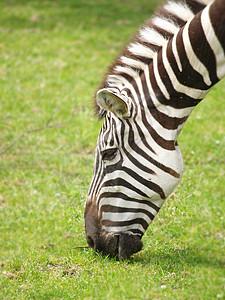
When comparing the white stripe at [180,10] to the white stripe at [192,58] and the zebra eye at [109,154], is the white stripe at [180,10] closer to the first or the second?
the white stripe at [192,58]

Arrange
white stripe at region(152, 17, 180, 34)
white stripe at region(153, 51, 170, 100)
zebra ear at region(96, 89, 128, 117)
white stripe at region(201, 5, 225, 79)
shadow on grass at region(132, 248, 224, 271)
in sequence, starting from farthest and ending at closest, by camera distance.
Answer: shadow on grass at region(132, 248, 224, 271), white stripe at region(152, 17, 180, 34), white stripe at region(153, 51, 170, 100), zebra ear at region(96, 89, 128, 117), white stripe at region(201, 5, 225, 79)

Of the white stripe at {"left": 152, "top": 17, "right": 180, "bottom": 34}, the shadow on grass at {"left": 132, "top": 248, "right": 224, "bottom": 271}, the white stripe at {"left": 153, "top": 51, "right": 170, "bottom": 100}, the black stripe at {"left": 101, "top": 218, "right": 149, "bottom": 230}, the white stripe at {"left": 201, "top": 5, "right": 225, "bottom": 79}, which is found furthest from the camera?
the shadow on grass at {"left": 132, "top": 248, "right": 224, "bottom": 271}

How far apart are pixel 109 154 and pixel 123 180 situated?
0.93 feet

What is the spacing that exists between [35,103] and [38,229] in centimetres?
427

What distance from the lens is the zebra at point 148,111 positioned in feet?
13.0

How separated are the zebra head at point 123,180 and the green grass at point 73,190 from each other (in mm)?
364

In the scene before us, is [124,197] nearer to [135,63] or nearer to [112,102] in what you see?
[112,102]

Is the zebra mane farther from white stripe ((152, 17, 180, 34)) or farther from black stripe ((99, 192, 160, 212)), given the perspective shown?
black stripe ((99, 192, 160, 212))

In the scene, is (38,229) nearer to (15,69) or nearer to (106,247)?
(106,247)

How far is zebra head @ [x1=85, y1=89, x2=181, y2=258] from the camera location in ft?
13.4

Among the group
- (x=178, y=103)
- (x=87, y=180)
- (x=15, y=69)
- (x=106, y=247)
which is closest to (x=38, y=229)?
(x=87, y=180)

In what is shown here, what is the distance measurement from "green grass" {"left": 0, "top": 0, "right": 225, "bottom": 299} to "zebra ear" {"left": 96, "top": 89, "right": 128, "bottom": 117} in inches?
60.6

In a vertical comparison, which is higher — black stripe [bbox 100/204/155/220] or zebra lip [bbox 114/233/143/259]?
black stripe [bbox 100/204/155/220]

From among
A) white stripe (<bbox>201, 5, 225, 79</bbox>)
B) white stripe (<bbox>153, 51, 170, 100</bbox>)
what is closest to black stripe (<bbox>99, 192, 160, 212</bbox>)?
white stripe (<bbox>153, 51, 170, 100</bbox>)
